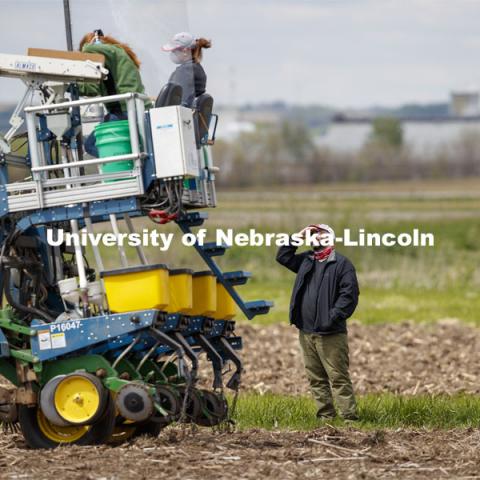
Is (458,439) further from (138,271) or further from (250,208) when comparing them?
(250,208)

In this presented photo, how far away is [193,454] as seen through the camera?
10.5m

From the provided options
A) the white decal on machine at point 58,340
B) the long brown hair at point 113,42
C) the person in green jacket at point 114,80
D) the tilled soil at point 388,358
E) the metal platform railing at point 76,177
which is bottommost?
the tilled soil at point 388,358

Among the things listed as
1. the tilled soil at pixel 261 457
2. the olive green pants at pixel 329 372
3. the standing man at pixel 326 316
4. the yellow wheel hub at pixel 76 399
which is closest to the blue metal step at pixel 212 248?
the standing man at pixel 326 316

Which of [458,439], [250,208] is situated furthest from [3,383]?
[250,208]

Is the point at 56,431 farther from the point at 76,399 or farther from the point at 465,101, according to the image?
the point at 465,101

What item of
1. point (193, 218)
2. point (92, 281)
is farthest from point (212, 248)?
point (92, 281)

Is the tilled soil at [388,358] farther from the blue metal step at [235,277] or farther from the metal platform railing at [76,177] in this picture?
the metal platform railing at [76,177]

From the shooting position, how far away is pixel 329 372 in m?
12.9

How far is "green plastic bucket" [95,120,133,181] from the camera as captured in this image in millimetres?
11219

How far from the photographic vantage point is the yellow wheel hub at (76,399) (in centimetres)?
1102

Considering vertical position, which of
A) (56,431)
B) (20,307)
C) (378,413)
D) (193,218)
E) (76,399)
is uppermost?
(193,218)

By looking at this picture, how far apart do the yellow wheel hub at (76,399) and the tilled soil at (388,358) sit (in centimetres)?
559

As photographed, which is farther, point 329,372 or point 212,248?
point 329,372

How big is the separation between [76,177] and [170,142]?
894mm
